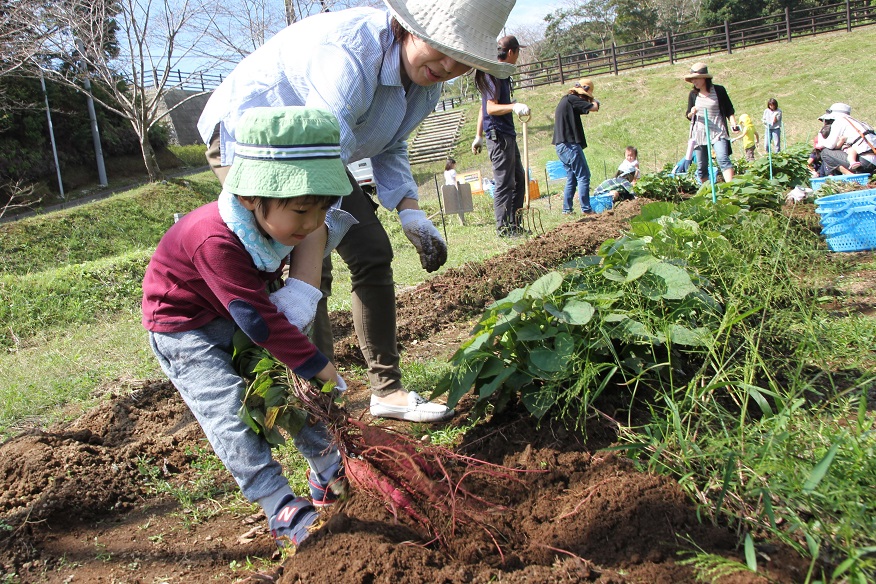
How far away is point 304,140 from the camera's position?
175 cm

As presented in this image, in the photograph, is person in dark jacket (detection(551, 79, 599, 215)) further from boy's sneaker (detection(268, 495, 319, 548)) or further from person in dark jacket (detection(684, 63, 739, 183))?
boy's sneaker (detection(268, 495, 319, 548))

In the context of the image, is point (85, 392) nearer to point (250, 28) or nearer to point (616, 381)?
point (616, 381)

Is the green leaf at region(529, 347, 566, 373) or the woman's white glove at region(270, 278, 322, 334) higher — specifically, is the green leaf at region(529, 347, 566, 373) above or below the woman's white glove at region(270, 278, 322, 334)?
below

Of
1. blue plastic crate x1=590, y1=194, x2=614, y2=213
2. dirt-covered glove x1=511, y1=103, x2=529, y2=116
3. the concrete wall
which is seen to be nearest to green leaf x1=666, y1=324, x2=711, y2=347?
dirt-covered glove x1=511, y1=103, x2=529, y2=116

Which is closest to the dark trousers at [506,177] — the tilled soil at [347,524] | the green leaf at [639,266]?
the tilled soil at [347,524]

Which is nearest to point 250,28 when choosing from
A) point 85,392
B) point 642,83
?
point 642,83

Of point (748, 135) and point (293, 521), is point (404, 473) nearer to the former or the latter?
point (293, 521)

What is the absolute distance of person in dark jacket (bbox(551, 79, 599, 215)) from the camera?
806 centimetres

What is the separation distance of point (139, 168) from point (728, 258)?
26369 mm

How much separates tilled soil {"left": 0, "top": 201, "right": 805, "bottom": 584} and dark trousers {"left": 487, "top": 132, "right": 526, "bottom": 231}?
4.07 meters

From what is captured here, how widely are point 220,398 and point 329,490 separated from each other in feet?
1.49

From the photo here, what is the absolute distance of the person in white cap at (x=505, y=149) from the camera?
6.44 meters

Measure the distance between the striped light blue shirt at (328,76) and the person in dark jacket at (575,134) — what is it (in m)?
5.98

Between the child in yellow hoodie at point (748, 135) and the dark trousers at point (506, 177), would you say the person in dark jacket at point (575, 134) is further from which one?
the child in yellow hoodie at point (748, 135)
